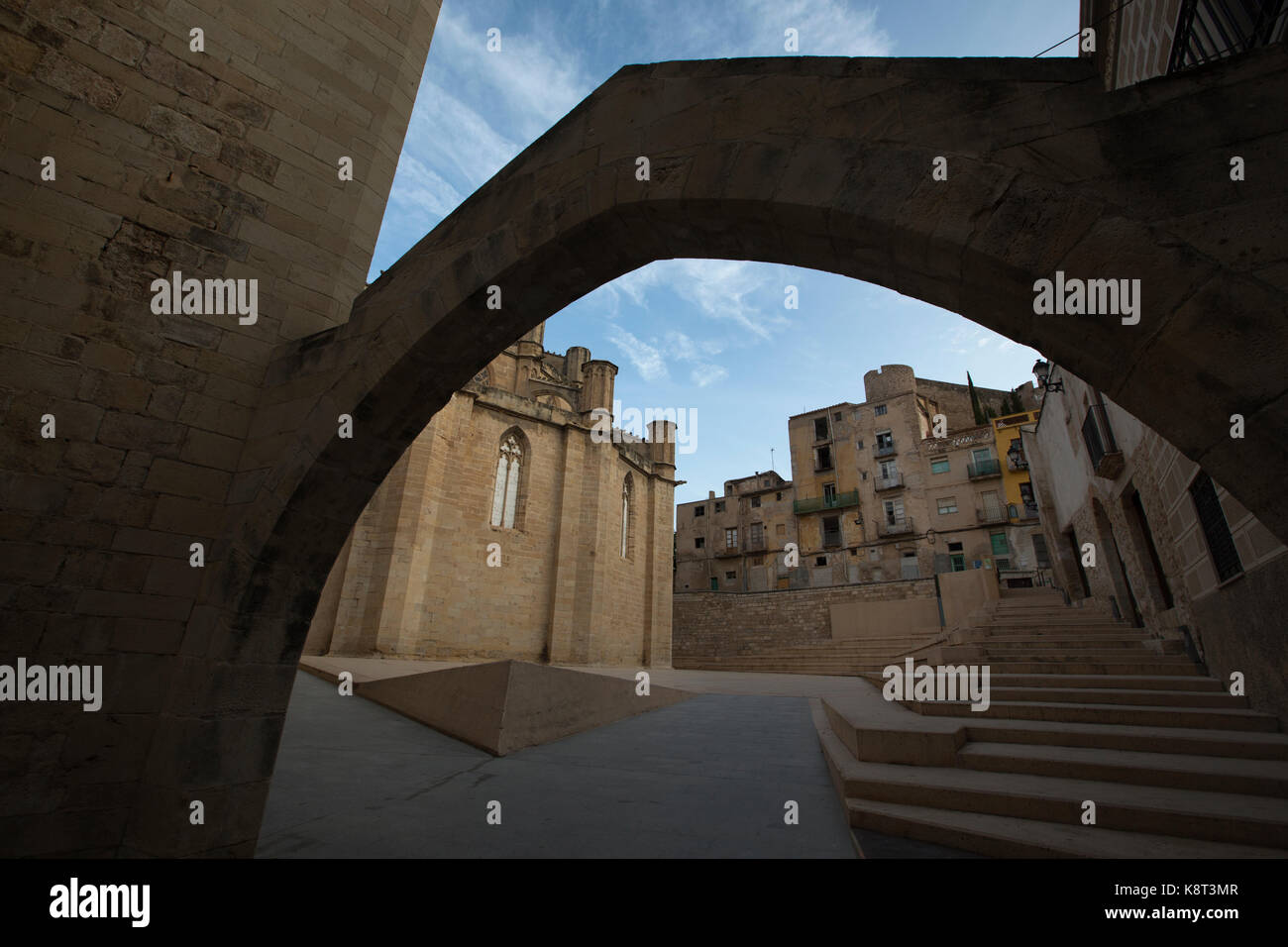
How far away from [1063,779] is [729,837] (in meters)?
2.27

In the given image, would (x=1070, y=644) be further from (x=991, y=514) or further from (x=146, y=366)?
(x=991, y=514)

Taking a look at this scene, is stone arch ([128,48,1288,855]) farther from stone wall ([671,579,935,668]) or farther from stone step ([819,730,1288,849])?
stone wall ([671,579,935,668])

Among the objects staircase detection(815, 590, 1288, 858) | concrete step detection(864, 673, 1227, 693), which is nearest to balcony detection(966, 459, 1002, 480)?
staircase detection(815, 590, 1288, 858)

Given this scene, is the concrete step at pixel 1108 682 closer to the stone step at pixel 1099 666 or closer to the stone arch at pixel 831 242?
the stone step at pixel 1099 666

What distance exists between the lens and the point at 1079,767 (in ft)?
11.1

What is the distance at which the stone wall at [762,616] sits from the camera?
74.2ft

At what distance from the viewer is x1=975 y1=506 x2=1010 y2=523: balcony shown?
84.3 ft

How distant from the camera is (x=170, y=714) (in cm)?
297

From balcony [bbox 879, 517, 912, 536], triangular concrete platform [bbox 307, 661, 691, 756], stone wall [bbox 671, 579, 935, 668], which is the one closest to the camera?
triangular concrete platform [bbox 307, 661, 691, 756]

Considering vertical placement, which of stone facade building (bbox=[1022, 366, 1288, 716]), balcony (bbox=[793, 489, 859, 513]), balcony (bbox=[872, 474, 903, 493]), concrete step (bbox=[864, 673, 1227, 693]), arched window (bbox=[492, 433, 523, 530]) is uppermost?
balcony (bbox=[872, 474, 903, 493])

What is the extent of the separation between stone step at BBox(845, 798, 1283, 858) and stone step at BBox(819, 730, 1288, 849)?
0.16 feet

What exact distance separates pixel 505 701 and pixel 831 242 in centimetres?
477
